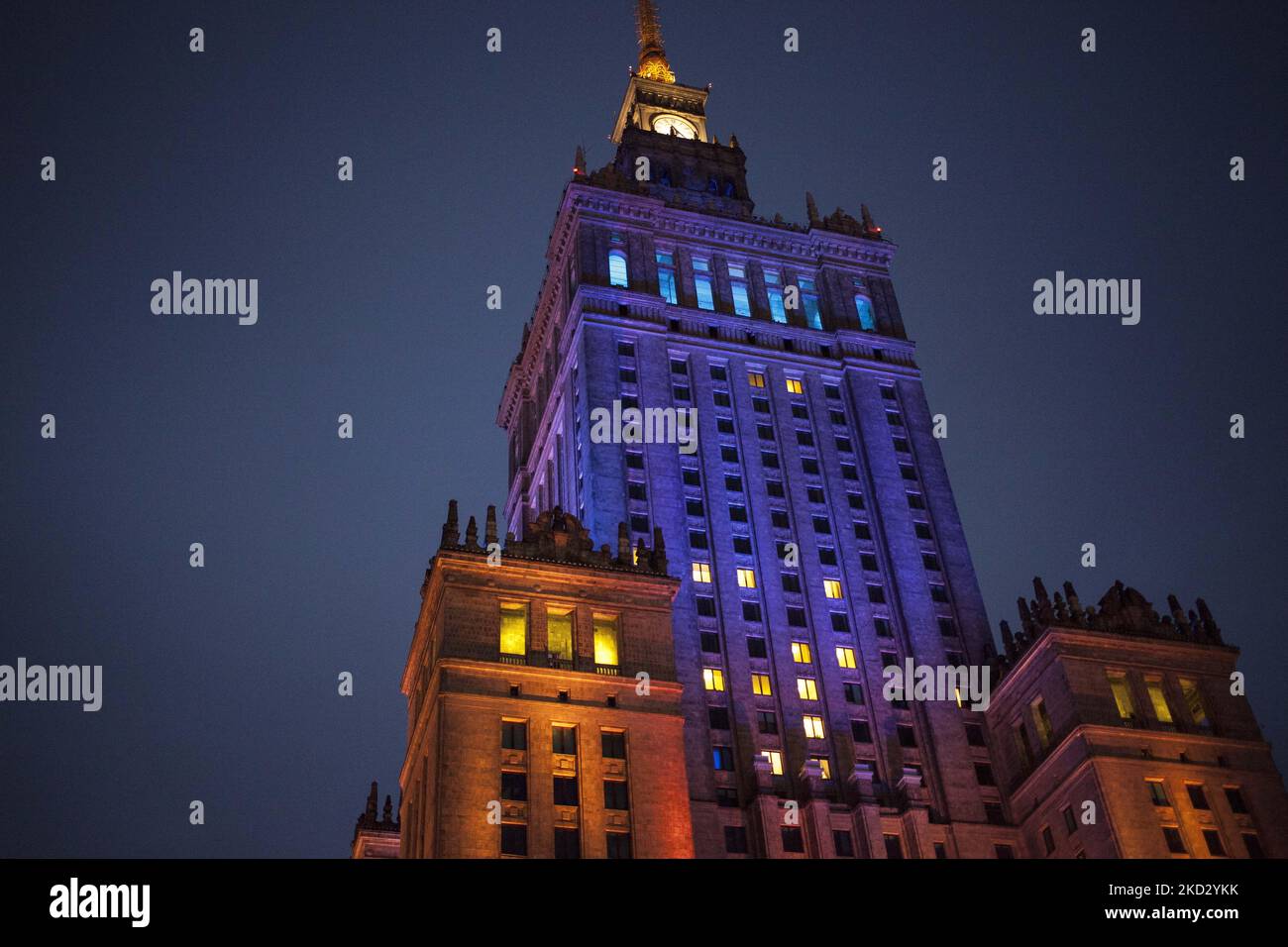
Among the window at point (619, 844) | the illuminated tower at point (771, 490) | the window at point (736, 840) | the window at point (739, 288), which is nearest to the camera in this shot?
the window at point (619, 844)

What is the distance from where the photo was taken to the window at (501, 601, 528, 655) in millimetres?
71131

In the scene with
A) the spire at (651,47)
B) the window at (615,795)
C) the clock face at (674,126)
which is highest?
the spire at (651,47)

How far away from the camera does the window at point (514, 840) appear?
2474 inches

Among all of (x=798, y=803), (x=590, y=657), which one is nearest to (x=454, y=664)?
(x=590, y=657)

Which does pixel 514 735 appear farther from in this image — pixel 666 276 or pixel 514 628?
pixel 666 276

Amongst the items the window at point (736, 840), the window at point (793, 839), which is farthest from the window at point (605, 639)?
the window at point (793, 839)

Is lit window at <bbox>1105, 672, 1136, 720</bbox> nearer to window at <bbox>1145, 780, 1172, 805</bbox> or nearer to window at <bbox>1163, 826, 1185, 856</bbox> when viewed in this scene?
window at <bbox>1145, 780, 1172, 805</bbox>

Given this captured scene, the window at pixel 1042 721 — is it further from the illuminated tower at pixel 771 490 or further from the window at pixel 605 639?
the window at pixel 605 639

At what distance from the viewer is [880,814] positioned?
77.7m

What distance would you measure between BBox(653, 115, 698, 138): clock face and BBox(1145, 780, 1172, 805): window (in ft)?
299

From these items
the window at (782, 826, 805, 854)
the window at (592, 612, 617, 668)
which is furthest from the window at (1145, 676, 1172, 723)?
the window at (592, 612, 617, 668)

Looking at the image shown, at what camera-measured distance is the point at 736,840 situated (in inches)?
2977

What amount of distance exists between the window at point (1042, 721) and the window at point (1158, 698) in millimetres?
6098
